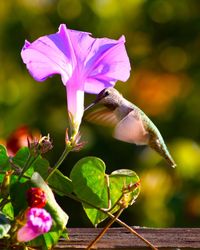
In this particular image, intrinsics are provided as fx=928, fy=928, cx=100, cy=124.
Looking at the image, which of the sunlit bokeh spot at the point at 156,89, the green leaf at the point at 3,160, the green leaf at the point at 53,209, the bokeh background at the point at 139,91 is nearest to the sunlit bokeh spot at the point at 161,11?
the bokeh background at the point at 139,91

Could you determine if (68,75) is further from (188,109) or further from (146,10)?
(146,10)

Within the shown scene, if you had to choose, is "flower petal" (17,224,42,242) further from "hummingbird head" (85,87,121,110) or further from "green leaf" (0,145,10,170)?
"hummingbird head" (85,87,121,110)

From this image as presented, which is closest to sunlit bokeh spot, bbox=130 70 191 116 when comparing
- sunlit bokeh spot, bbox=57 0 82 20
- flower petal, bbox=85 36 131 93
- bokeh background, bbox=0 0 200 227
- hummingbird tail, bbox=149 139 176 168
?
bokeh background, bbox=0 0 200 227

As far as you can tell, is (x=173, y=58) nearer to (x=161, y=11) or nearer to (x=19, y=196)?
(x=161, y=11)

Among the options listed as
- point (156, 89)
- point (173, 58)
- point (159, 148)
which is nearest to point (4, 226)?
point (159, 148)

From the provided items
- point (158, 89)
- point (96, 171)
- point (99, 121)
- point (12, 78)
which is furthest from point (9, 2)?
point (96, 171)
